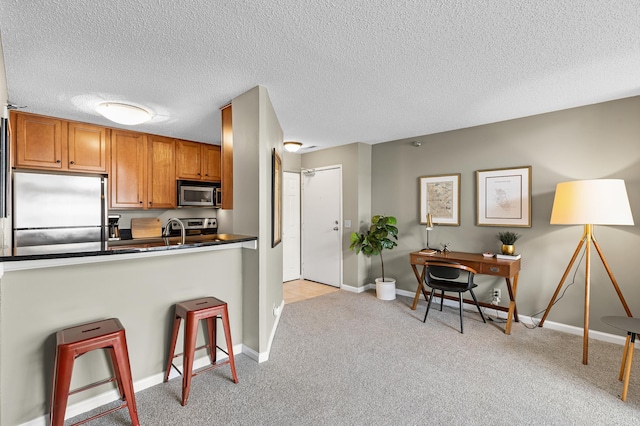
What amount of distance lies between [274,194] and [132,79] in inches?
58.4

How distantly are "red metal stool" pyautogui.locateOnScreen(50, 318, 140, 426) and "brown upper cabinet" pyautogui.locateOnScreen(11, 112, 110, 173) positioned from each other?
260 cm

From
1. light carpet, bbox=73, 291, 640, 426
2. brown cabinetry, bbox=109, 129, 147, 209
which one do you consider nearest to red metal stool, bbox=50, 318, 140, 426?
light carpet, bbox=73, 291, 640, 426

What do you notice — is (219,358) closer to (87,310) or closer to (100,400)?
(100,400)

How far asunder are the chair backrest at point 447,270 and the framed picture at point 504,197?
797 mm

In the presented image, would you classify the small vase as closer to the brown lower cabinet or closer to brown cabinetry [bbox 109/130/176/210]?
the brown lower cabinet

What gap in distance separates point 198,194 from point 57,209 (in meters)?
1.65

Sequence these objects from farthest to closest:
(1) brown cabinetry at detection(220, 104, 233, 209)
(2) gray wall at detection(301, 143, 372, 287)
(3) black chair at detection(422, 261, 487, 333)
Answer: (2) gray wall at detection(301, 143, 372, 287) < (3) black chair at detection(422, 261, 487, 333) < (1) brown cabinetry at detection(220, 104, 233, 209)

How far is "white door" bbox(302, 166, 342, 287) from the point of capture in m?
4.89

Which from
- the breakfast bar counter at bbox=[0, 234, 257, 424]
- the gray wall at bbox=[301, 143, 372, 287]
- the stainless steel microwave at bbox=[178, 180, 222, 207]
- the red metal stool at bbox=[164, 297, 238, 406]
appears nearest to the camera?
the breakfast bar counter at bbox=[0, 234, 257, 424]

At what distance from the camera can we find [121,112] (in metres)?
2.73

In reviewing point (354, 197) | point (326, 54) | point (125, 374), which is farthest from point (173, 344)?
point (354, 197)

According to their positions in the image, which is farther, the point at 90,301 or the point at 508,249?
the point at 508,249

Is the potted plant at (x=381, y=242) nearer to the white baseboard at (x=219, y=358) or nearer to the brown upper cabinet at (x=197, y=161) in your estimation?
the white baseboard at (x=219, y=358)

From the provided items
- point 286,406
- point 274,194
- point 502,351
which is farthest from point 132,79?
point 502,351
